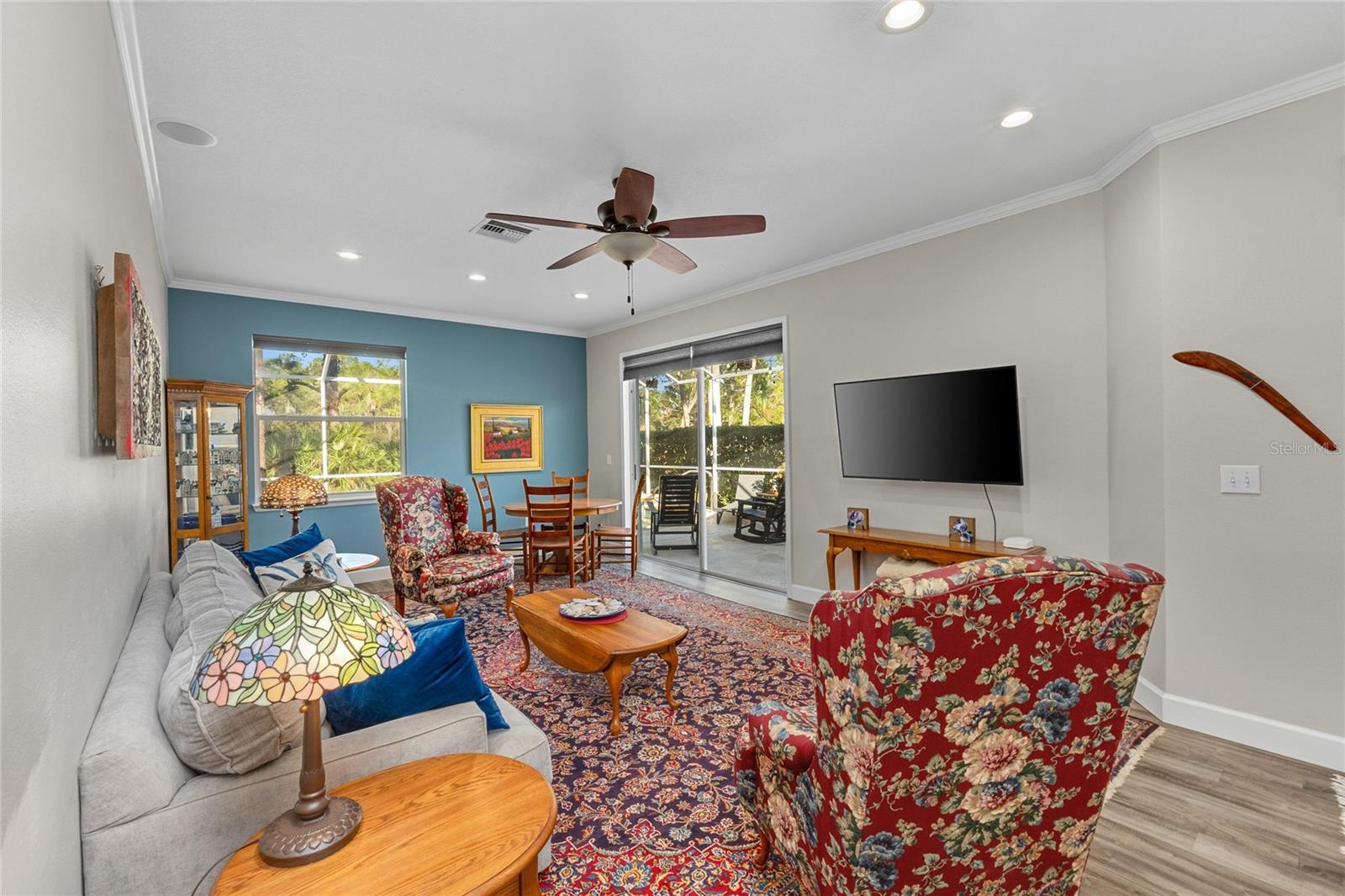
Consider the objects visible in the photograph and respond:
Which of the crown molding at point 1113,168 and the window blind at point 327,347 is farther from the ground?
the crown molding at point 1113,168

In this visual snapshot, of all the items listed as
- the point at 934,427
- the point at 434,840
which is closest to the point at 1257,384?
the point at 934,427

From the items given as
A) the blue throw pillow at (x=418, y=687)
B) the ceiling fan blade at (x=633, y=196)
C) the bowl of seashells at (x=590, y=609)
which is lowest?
the bowl of seashells at (x=590, y=609)

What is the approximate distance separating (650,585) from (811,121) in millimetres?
3906

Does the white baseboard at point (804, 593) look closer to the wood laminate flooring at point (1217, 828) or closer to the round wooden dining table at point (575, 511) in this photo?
the round wooden dining table at point (575, 511)

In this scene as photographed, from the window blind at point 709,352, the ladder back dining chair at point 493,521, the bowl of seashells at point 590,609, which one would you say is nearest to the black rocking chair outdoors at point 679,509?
the window blind at point 709,352

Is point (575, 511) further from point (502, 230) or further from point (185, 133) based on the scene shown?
point (185, 133)

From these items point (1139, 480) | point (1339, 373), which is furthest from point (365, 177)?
point (1339, 373)

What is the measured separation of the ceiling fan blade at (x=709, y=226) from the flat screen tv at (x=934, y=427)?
1.60 m

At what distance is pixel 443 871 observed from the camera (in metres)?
1.10

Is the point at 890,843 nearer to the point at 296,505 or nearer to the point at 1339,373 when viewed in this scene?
the point at 1339,373

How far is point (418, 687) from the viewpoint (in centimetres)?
161

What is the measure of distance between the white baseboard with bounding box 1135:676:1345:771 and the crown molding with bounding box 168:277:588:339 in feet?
19.5

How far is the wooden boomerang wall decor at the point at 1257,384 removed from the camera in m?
2.37

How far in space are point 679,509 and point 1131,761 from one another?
414 cm
